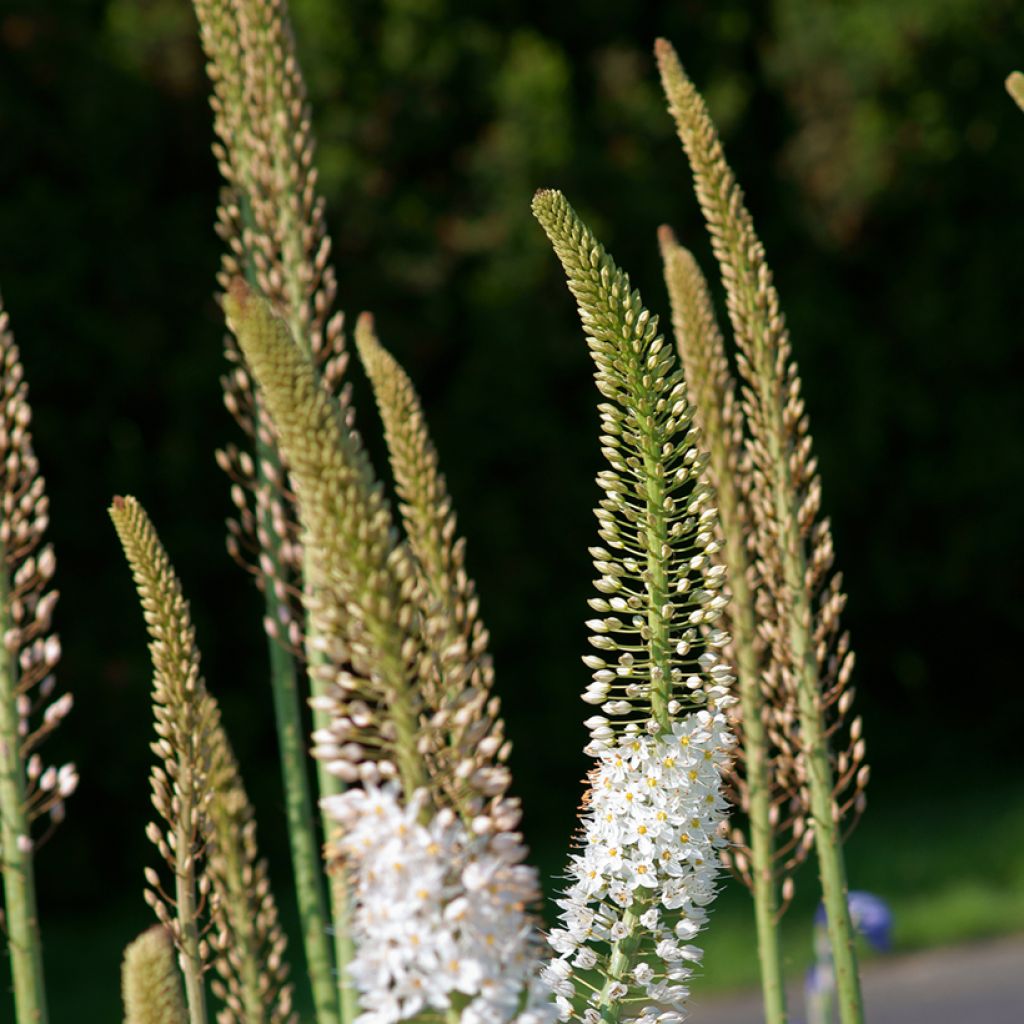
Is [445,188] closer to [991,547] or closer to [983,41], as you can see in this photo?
[983,41]

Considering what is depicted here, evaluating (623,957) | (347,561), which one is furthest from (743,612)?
(347,561)

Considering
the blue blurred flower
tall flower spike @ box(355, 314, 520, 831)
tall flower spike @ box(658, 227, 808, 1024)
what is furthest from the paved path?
tall flower spike @ box(355, 314, 520, 831)

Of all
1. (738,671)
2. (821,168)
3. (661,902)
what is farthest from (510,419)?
(661,902)

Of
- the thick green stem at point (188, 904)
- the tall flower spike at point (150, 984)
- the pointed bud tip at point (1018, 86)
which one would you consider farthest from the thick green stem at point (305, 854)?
the pointed bud tip at point (1018, 86)

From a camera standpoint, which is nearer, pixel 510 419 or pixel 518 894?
pixel 518 894

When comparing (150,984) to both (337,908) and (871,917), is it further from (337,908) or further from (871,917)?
(871,917)

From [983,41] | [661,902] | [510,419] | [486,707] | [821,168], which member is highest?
[983,41]

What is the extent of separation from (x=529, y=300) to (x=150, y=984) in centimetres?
1382

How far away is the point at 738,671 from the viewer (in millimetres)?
3082

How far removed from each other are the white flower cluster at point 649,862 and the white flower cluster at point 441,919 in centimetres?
42

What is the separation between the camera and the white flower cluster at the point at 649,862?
1.99 m

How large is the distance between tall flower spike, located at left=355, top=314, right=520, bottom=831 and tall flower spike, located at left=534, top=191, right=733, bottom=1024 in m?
0.20

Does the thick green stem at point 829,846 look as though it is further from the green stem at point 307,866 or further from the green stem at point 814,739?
the green stem at point 307,866

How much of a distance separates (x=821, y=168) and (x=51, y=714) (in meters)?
16.4
